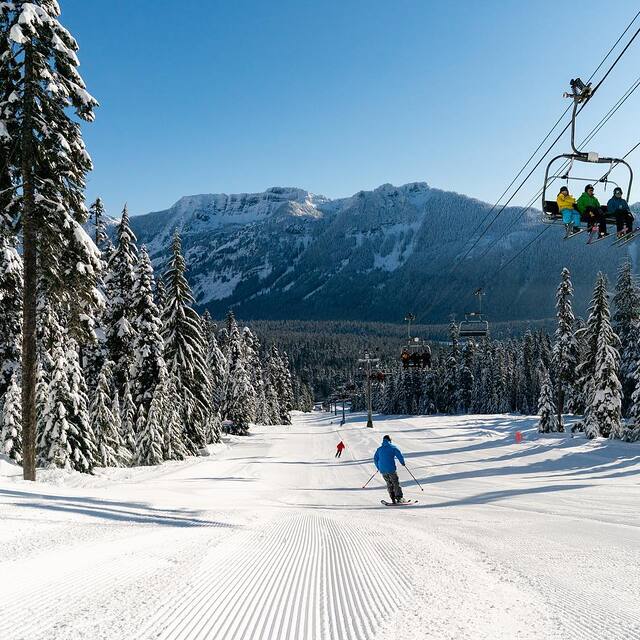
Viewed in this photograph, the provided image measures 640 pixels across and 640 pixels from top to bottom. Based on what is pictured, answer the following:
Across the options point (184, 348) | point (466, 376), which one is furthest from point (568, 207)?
point (466, 376)

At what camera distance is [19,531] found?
621cm

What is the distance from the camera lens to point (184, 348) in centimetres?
3597

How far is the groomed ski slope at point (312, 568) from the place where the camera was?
344 cm

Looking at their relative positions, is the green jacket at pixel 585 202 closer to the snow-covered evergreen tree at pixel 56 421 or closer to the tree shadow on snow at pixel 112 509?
the tree shadow on snow at pixel 112 509

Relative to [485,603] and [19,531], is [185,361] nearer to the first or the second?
[19,531]

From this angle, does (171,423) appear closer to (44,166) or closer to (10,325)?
(10,325)

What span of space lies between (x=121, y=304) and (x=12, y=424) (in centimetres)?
1244

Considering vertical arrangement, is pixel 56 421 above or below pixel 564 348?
below

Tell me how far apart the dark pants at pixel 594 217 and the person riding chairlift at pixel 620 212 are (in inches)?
13.4

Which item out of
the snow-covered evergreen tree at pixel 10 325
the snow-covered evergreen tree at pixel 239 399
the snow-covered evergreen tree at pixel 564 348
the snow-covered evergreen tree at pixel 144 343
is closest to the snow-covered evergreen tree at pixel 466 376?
the snow-covered evergreen tree at pixel 564 348

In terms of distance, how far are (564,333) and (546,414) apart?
→ 896 centimetres

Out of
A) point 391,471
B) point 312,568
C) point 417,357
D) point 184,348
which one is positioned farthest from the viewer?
point 184,348

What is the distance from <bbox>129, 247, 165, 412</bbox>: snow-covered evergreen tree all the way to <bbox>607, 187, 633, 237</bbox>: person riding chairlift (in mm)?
24546

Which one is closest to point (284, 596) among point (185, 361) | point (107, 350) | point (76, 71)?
point (76, 71)
